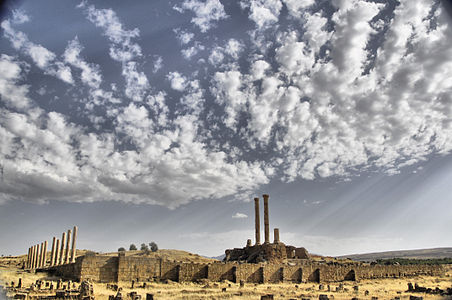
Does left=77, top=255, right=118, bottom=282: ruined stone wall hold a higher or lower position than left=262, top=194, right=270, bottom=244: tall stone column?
lower

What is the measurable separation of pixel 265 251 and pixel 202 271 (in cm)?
1524

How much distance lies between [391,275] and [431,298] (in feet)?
89.2

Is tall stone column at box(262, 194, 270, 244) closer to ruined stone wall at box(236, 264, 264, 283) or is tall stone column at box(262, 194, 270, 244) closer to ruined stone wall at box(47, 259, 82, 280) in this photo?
ruined stone wall at box(236, 264, 264, 283)

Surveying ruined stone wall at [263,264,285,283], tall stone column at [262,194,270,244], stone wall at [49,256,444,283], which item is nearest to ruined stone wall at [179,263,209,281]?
stone wall at [49,256,444,283]

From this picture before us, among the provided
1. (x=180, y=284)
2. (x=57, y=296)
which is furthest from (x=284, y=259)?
(x=57, y=296)

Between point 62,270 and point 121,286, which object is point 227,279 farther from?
point 62,270

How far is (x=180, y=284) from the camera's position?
33.6m

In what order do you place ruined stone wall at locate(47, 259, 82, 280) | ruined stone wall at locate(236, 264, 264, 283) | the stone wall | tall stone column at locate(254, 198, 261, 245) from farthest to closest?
tall stone column at locate(254, 198, 261, 245), ruined stone wall at locate(236, 264, 264, 283), the stone wall, ruined stone wall at locate(47, 259, 82, 280)

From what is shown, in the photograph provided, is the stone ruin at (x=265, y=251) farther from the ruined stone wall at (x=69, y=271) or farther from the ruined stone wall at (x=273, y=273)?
the ruined stone wall at (x=69, y=271)

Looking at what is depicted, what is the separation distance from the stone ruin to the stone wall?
5923 mm

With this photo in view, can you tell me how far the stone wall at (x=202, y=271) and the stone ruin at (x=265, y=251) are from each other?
5.92 m

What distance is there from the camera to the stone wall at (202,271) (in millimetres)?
31625

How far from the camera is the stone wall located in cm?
3162

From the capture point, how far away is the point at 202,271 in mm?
37562
